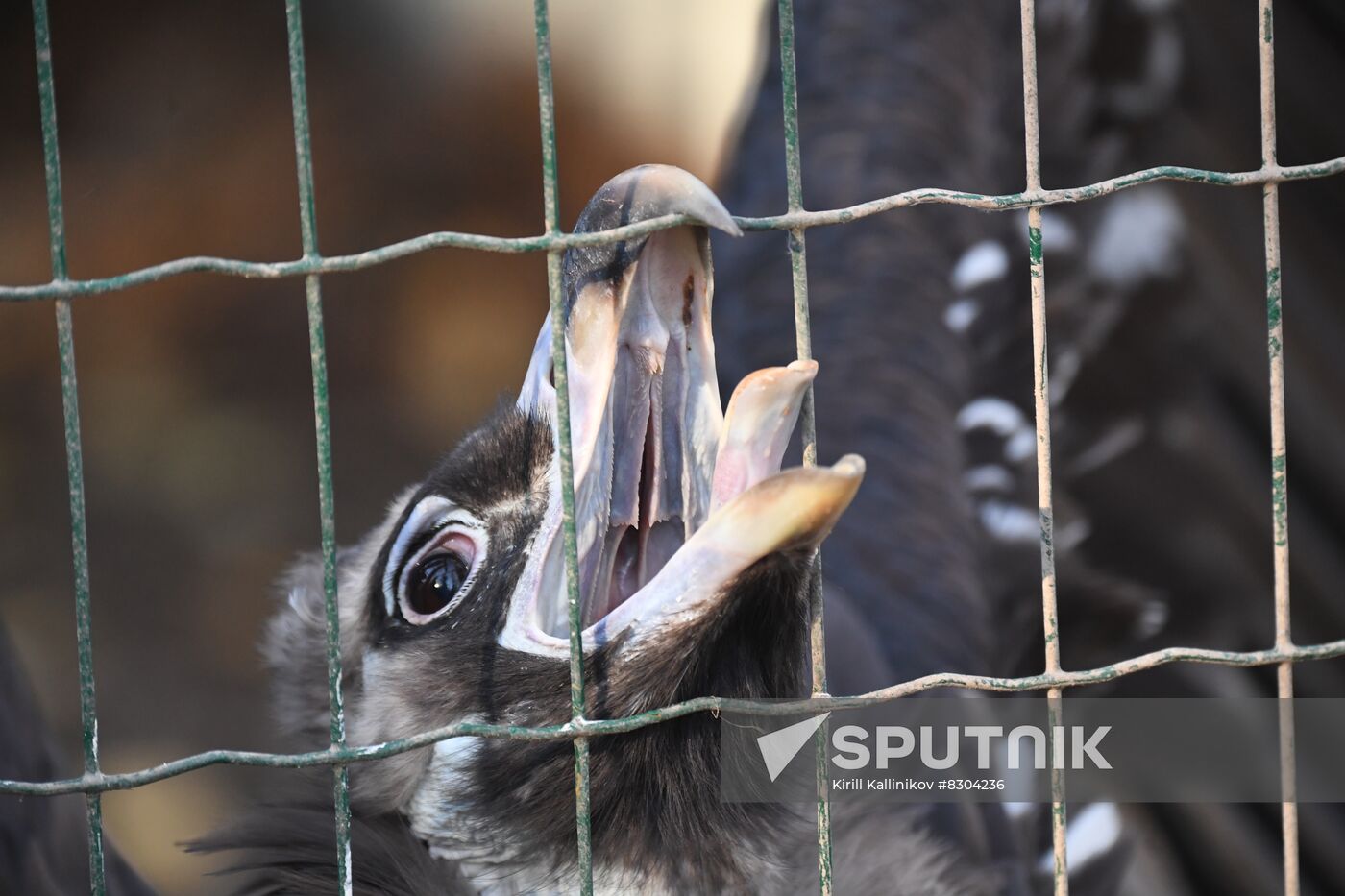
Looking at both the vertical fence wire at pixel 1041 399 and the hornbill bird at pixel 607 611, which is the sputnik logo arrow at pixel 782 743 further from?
the vertical fence wire at pixel 1041 399

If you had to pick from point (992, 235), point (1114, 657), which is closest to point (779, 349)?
point (992, 235)

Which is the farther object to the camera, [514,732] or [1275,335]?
[1275,335]

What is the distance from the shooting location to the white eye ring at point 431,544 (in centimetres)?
147

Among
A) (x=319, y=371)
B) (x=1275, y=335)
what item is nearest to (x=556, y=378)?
(x=319, y=371)

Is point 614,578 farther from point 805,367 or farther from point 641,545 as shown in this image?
point 805,367

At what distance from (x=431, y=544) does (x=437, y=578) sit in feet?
0.12

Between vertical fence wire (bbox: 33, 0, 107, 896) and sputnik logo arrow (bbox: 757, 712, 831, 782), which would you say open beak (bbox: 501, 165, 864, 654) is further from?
vertical fence wire (bbox: 33, 0, 107, 896)

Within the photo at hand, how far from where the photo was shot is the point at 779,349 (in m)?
2.74

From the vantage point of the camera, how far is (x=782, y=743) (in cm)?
142

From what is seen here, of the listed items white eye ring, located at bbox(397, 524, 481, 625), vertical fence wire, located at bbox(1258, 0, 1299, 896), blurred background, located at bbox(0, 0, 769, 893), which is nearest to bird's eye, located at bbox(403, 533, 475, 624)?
white eye ring, located at bbox(397, 524, 481, 625)

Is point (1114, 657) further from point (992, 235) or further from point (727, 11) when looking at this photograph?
point (727, 11)

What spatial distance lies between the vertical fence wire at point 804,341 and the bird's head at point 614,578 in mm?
25

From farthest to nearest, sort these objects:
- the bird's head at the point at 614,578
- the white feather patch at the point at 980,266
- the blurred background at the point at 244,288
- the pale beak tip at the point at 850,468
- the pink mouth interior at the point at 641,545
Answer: the blurred background at the point at 244,288
the white feather patch at the point at 980,266
the pink mouth interior at the point at 641,545
the bird's head at the point at 614,578
the pale beak tip at the point at 850,468

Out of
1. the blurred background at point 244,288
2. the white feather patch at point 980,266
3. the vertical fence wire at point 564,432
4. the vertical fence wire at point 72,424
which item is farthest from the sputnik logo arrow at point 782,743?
the blurred background at point 244,288
